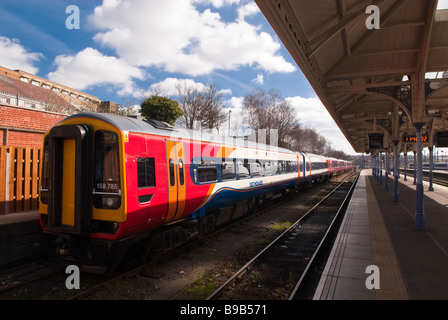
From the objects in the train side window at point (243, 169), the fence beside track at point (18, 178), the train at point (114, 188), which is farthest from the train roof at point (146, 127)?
the fence beside track at point (18, 178)

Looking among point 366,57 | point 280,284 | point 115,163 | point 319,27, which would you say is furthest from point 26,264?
point 366,57

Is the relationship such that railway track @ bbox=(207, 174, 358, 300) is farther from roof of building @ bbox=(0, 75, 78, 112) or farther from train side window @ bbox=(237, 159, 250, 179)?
roof of building @ bbox=(0, 75, 78, 112)

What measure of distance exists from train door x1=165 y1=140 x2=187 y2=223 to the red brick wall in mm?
5841

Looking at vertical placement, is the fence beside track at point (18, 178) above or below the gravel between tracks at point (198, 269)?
above

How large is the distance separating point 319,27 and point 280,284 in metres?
6.68

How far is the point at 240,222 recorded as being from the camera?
10.4 metres

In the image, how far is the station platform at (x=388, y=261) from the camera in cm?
471

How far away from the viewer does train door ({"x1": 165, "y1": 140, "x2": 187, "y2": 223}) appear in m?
6.15

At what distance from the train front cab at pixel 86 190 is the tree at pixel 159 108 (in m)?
17.6

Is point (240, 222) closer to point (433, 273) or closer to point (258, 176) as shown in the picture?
point (258, 176)

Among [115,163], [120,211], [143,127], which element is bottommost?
[120,211]

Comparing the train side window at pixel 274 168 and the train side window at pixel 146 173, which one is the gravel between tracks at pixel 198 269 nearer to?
the train side window at pixel 146 173

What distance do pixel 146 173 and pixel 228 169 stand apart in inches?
147

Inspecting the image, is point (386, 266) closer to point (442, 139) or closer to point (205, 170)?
point (205, 170)
